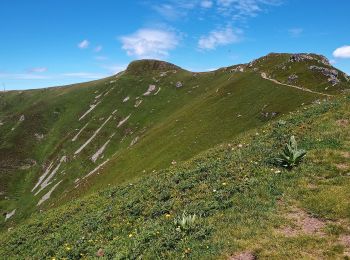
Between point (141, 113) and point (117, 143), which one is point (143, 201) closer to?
point (117, 143)

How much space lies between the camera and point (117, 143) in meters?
128

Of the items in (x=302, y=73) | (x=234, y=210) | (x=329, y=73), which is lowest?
(x=234, y=210)

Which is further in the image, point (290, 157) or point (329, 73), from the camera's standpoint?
point (329, 73)

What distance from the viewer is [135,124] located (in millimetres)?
138500

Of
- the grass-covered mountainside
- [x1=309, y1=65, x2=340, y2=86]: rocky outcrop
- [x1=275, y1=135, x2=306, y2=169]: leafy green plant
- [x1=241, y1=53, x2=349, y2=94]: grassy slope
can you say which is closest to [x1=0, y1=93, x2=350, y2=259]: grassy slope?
the grass-covered mountainside

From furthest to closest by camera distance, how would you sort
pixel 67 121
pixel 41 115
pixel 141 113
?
pixel 41 115, pixel 67 121, pixel 141 113

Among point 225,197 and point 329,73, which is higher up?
point 329,73

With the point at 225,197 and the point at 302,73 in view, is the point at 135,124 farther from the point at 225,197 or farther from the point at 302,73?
the point at 225,197

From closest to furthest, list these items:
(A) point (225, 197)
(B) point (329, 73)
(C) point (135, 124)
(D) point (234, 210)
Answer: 1. (D) point (234, 210)
2. (A) point (225, 197)
3. (B) point (329, 73)
4. (C) point (135, 124)

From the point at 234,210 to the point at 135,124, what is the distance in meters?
123

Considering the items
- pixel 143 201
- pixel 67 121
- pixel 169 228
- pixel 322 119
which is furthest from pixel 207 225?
pixel 67 121

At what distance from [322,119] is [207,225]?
52.3 ft

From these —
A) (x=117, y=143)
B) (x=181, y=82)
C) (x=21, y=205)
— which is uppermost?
(x=181, y=82)

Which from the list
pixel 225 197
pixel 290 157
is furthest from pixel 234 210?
pixel 290 157
